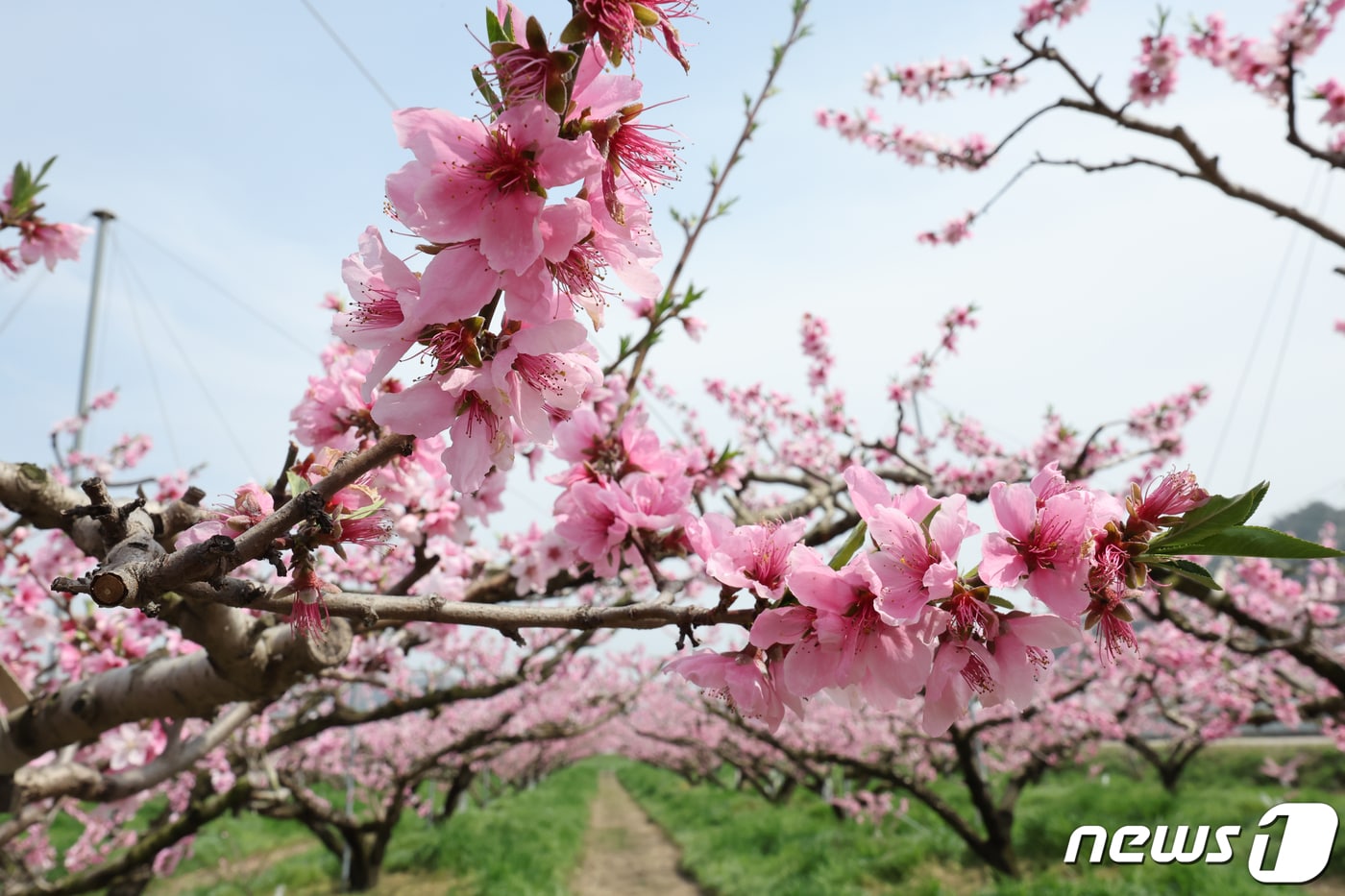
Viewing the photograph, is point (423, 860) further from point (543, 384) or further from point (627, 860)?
point (543, 384)

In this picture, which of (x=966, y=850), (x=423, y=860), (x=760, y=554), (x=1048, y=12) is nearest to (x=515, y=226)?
(x=760, y=554)

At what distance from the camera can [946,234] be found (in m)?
5.85

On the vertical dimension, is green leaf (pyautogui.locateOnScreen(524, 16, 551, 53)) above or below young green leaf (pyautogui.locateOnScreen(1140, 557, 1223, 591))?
above

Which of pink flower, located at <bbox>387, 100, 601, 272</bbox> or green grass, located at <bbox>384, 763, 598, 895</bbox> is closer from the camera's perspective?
pink flower, located at <bbox>387, 100, 601, 272</bbox>

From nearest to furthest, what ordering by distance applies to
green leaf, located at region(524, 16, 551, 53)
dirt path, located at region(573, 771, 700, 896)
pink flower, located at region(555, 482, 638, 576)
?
green leaf, located at region(524, 16, 551, 53) → pink flower, located at region(555, 482, 638, 576) → dirt path, located at region(573, 771, 700, 896)

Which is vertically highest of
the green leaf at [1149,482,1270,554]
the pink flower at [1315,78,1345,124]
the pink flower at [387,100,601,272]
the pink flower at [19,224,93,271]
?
the pink flower at [1315,78,1345,124]

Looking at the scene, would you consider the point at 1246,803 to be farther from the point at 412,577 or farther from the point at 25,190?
the point at 25,190

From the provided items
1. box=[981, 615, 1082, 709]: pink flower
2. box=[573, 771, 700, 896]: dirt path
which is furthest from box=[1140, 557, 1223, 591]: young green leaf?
box=[573, 771, 700, 896]: dirt path

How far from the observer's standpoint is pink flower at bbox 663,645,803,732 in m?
0.93

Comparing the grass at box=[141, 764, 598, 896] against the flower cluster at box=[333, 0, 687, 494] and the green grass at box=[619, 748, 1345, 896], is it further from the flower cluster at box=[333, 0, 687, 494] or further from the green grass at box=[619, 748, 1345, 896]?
the flower cluster at box=[333, 0, 687, 494]

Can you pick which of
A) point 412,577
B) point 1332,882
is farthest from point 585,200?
point 1332,882

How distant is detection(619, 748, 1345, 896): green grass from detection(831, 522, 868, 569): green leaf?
7123 millimetres

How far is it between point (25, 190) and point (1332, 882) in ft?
38.0

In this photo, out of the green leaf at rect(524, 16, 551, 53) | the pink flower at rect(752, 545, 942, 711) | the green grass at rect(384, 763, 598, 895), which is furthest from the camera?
the green grass at rect(384, 763, 598, 895)
